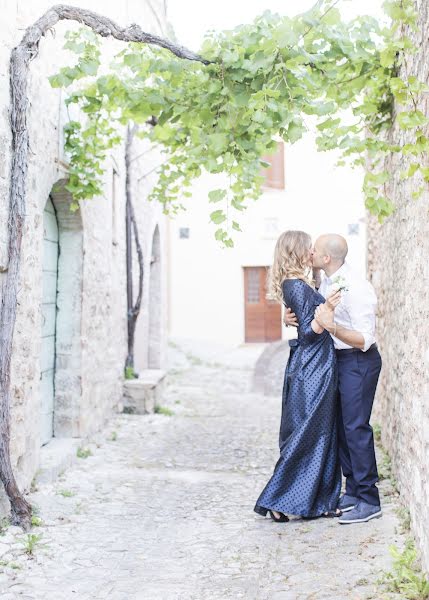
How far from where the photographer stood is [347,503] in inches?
145

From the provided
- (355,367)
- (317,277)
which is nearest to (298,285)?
(317,277)

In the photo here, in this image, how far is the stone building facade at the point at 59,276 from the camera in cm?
399

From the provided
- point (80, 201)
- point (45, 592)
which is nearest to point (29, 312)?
point (80, 201)

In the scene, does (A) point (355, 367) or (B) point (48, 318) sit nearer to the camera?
(A) point (355, 367)

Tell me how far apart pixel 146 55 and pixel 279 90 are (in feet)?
3.76

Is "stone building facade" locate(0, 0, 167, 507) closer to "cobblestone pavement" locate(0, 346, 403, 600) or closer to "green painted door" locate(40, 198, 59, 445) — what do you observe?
"green painted door" locate(40, 198, 59, 445)

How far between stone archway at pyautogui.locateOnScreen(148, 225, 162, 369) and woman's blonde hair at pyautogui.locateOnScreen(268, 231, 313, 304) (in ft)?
20.8

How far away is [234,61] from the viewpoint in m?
3.73

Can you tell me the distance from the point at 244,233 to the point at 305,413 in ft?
41.4

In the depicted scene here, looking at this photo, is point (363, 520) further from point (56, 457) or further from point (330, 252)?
point (56, 457)

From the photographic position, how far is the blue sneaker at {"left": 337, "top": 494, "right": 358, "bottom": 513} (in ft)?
12.0

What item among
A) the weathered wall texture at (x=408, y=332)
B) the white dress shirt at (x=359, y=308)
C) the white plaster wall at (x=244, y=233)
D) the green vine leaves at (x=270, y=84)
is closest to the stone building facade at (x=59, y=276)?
the green vine leaves at (x=270, y=84)

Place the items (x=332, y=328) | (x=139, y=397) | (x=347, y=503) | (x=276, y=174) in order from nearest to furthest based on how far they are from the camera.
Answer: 1. (x=332, y=328)
2. (x=347, y=503)
3. (x=139, y=397)
4. (x=276, y=174)

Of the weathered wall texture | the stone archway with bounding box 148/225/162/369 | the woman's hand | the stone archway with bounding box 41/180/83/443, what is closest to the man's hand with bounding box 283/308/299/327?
the woman's hand
